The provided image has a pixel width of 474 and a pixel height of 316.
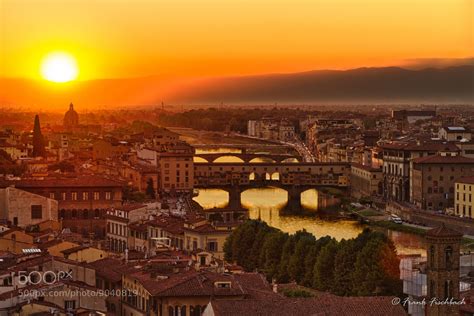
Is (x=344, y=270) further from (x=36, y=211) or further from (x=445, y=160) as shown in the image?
(x=445, y=160)

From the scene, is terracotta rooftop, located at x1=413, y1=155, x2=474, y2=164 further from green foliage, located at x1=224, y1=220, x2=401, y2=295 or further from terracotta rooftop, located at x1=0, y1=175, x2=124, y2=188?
green foliage, located at x1=224, y1=220, x2=401, y2=295

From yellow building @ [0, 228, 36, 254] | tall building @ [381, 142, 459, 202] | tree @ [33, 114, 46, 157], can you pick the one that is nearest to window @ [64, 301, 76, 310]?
yellow building @ [0, 228, 36, 254]

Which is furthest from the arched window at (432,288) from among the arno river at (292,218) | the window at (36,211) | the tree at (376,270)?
the window at (36,211)

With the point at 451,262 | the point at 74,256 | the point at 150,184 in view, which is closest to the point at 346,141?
the point at 150,184

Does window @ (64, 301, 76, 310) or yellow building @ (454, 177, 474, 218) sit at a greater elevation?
window @ (64, 301, 76, 310)

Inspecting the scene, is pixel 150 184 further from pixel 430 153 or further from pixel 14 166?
pixel 430 153

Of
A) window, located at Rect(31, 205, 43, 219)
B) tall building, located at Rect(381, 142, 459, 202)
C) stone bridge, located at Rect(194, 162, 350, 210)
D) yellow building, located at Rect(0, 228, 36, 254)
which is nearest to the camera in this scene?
yellow building, located at Rect(0, 228, 36, 254)

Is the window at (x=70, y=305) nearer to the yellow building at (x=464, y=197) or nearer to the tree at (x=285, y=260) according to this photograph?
the tree at (x=285, y=260)
